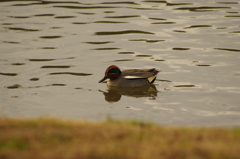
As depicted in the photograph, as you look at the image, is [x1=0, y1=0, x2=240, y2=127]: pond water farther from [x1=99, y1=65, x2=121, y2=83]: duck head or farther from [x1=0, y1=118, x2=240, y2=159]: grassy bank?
[x1=0, y1=118, x2=240, y2=159]: grassy bank

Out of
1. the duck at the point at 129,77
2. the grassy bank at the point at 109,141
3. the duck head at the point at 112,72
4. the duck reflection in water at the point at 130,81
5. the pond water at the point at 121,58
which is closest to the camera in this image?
the grassy bank at the point at 109,141

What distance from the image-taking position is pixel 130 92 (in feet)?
49.0

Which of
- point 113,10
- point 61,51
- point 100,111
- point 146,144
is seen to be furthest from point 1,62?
point 146,144

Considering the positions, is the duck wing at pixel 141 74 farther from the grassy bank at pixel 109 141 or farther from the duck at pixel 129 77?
the grassy bank at pixel 109 141

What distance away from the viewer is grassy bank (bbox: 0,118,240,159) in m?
6.33

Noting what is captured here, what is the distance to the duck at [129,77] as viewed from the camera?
14922 mm

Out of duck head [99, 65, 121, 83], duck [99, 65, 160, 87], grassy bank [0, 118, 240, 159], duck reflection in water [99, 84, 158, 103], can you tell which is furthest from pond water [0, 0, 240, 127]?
grassy bank [0, 118, 240, 159]

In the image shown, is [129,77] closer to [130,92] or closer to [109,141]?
[130,92]

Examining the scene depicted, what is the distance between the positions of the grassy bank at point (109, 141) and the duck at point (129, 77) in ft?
21.2

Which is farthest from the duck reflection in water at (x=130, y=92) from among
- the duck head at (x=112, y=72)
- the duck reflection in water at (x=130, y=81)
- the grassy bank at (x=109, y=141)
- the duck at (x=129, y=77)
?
the grassy bank at (x=109, y=141)

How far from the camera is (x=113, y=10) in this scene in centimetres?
2438

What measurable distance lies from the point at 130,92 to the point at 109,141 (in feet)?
26.1

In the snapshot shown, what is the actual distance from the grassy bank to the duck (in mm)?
6472

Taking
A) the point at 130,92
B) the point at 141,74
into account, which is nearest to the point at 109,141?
the point at 130,92
